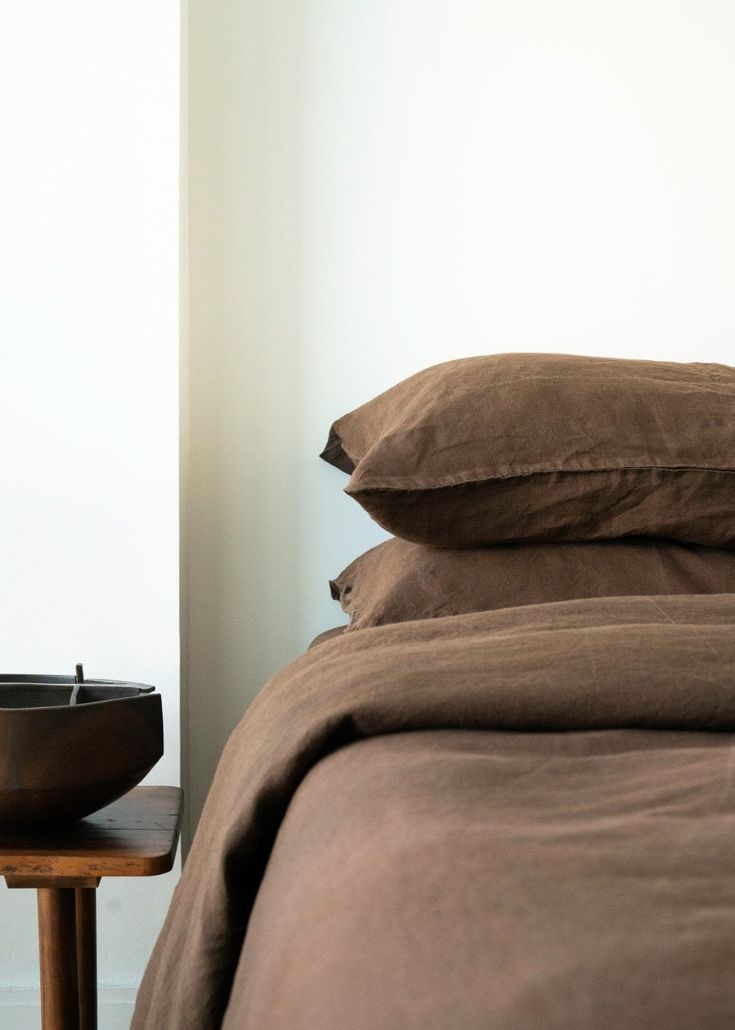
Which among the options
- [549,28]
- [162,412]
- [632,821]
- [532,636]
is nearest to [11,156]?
[162,412]

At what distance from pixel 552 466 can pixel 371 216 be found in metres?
0.77

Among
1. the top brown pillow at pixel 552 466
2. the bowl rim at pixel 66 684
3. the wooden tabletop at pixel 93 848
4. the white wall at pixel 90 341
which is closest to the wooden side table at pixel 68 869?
the wooden tabletop at pixel 93 848

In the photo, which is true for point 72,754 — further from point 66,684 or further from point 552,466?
point 552,466

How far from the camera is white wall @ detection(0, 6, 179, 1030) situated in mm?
1353

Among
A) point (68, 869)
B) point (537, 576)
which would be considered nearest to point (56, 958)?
point (68, 869)

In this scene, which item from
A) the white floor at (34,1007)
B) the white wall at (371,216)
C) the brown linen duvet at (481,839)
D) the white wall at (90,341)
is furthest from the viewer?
the white wall at (371,216)

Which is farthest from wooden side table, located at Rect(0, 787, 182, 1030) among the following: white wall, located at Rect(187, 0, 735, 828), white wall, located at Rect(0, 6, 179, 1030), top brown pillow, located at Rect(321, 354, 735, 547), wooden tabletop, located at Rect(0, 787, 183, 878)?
white wall, located at Rect(187, 0, 735, 828)

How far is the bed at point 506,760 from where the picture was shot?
15.0 inches

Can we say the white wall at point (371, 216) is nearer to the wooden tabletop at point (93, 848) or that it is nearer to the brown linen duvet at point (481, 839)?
the wooden tabletop at point (93, 848)

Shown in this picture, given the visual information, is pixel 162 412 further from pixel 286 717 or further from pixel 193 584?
pixel 286 717

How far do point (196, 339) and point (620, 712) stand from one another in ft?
3.94

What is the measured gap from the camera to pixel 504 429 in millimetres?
1104

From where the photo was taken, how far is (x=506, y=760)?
0.59 m

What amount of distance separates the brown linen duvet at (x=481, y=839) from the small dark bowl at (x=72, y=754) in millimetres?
186
